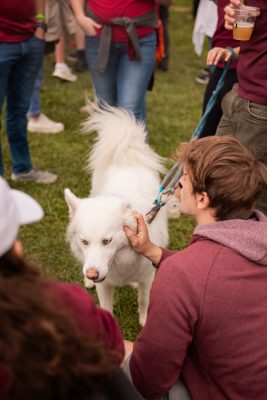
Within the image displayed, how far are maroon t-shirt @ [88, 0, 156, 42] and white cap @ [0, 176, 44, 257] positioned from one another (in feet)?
7.86

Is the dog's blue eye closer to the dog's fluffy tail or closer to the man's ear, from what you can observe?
the man's ear

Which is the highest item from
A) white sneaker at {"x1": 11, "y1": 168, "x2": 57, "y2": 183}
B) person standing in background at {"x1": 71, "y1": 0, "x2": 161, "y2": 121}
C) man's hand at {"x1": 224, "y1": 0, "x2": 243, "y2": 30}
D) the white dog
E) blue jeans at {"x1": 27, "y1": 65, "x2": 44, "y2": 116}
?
man's hand at {"x1": 224, "y1": 0, "x2": 243, "y2": 30}

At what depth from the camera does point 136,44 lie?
10.7 feet

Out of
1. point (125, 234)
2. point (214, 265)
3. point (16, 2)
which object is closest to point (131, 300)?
point (125, 234)

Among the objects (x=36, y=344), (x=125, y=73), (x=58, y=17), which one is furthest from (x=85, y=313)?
(x=58, y=17)

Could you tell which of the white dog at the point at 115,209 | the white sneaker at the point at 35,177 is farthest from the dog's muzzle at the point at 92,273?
the white sneaker at the point at 35,177

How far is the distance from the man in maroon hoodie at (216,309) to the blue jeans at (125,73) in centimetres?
179

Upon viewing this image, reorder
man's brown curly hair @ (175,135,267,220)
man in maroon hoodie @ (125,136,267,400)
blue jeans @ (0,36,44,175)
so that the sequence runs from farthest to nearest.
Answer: blue jeans @ (0,36,44,175), man's brown curly hair @ (175,135,267,220), man in maroon hoodie @ (125,136,267,400)

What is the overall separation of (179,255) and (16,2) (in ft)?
6.82

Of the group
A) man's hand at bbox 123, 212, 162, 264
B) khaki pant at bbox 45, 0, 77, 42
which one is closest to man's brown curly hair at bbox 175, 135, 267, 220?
man's hand at bbox 123, 212, 162, 264

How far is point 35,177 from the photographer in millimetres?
3898

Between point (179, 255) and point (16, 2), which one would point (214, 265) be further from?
point (16, 2)

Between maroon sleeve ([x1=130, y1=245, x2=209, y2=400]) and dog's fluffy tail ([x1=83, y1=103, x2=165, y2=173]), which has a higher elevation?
maroon sleeve ([x1=130, y1=245, x2=209, y2=400])

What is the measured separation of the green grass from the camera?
3.04m
